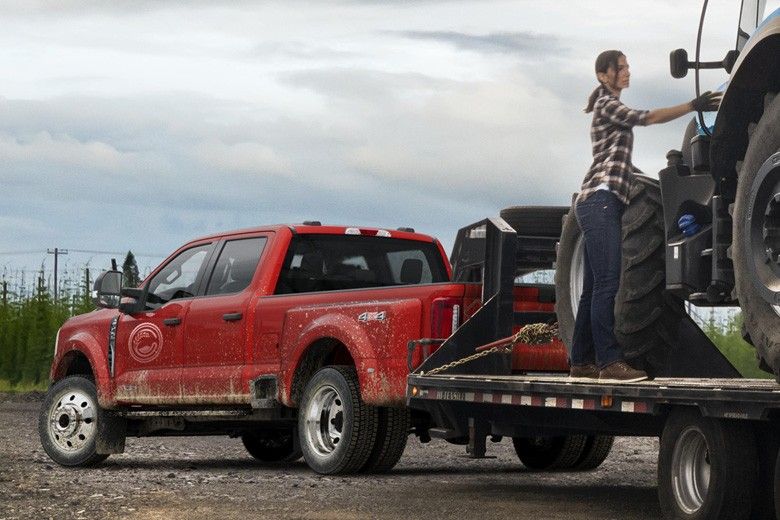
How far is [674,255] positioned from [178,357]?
667cm

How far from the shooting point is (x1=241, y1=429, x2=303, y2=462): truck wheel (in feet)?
48.6

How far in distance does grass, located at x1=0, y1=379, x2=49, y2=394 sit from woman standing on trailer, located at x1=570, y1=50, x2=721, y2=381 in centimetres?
2364

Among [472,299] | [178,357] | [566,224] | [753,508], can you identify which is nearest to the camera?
[753,508]

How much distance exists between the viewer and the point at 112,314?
14367 millimetres

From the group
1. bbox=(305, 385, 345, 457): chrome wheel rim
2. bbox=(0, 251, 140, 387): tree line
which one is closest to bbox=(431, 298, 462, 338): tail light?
bbox=(305, 385, 345, 457): chrome wheel rim

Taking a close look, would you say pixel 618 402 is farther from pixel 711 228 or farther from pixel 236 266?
pixel 236 266

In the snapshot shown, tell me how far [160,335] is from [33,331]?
1896 cm

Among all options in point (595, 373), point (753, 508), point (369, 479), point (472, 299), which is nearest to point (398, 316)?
point (472, 299)

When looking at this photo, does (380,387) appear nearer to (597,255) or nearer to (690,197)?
(597,255)

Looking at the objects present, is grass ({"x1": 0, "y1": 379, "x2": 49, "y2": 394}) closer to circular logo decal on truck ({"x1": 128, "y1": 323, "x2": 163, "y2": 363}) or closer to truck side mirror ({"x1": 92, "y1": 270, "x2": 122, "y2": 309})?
circular logo decal on truck ({"x1": 128, "y1": 323, "x2": 163, "y2": 363})

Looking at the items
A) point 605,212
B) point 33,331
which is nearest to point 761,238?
point 605,212

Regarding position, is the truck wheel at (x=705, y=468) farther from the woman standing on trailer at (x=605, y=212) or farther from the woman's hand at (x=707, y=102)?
the woman's hand at (x=707, y=102)

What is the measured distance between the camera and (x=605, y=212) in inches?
348

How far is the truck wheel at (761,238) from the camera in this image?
6758 millimetres
